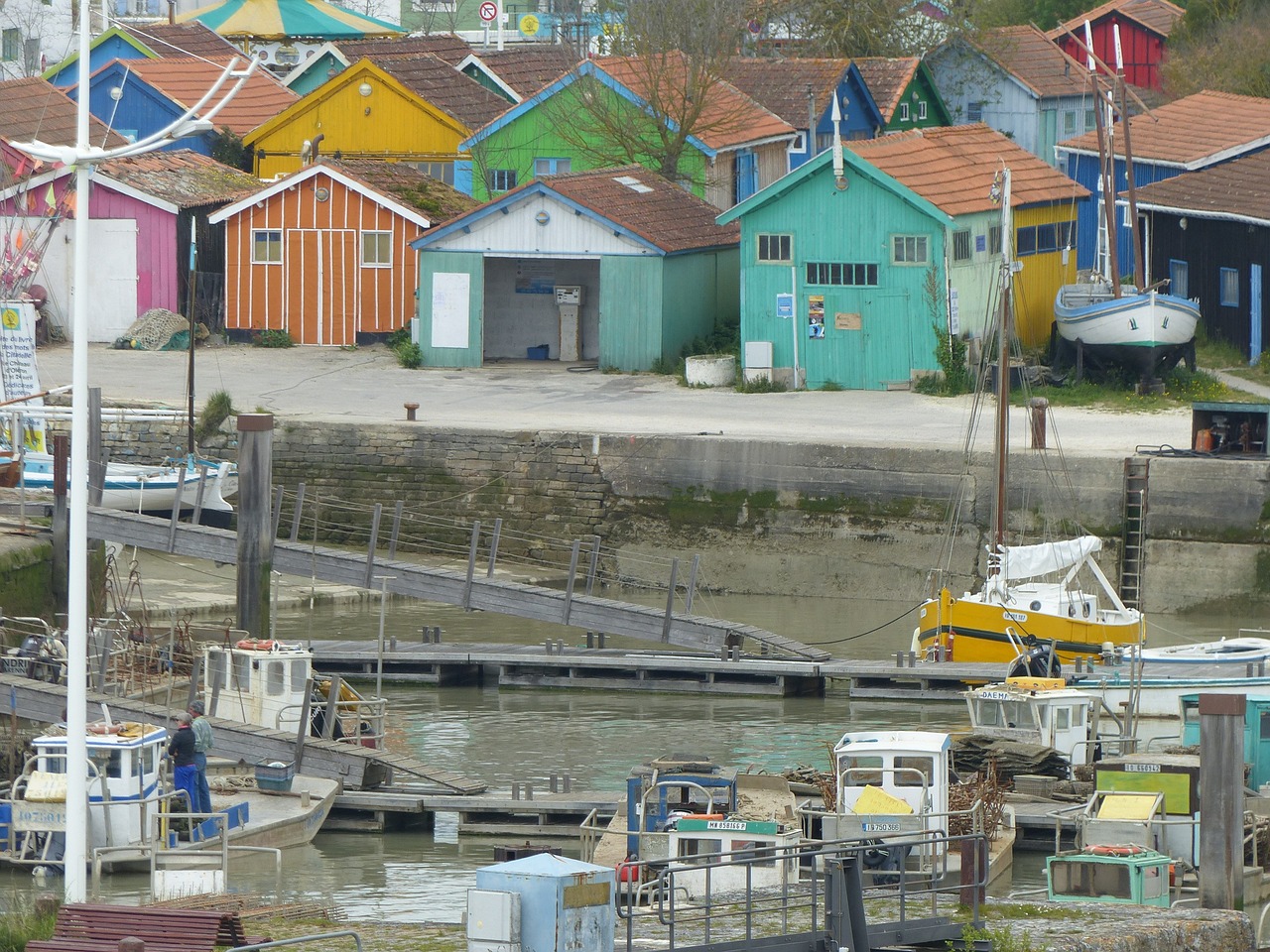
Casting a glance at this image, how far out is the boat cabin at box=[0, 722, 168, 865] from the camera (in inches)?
813

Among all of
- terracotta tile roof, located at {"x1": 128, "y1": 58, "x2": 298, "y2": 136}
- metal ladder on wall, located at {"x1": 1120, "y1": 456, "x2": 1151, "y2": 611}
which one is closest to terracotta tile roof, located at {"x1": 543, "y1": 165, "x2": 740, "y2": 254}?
metal ladder on wall, located at {"x1": 1120, "y1": 456, "x2": 1151, "y2": 611}

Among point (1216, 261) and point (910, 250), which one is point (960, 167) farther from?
point (1216, 261)

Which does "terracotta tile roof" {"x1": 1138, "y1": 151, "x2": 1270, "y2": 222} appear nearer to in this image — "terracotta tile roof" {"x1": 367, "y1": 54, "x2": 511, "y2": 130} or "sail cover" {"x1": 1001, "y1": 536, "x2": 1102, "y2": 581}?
"sail cover" {"x1": 1001, "y1": 536, "x2": 1102, "y2": 581}

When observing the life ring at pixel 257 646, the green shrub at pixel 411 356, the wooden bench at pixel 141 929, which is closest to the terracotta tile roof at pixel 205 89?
the green shrub at pixel 411 356

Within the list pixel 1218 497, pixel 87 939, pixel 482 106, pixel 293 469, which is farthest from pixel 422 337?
pixel 87 939

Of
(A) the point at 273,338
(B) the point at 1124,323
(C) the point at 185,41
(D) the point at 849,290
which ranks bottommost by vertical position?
(A) the point at 273,338

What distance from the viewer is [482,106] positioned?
167 ft

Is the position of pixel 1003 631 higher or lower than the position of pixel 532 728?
higher

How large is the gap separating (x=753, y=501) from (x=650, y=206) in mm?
8568

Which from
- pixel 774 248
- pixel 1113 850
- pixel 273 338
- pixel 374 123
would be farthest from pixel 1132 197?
pixel 1113 850

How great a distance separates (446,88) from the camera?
50438 millimetres

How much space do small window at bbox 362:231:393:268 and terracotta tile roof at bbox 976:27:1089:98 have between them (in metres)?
23.0

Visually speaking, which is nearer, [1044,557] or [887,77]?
[1044,557]

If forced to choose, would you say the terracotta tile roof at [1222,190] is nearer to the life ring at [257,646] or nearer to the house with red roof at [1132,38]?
the life ring at [257,646]
